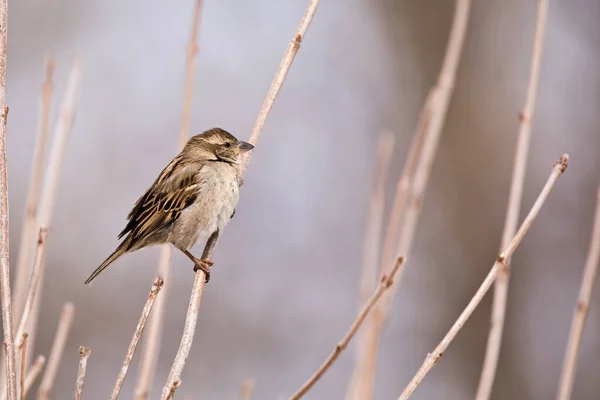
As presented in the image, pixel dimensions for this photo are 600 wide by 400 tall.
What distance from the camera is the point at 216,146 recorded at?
4.12 meters

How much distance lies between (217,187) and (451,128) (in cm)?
562

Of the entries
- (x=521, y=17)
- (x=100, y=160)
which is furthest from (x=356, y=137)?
(x=100, y=160)

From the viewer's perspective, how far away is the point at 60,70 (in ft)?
30.6

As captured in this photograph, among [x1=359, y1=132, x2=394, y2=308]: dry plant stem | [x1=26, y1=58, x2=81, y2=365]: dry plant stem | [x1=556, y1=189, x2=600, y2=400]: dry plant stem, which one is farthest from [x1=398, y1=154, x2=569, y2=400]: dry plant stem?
[x1=26, y1=58, x2=81, y2=365]: dry plant stem

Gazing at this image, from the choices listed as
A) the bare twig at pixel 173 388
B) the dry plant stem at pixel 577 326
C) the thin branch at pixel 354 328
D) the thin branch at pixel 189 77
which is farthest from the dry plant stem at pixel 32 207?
the dry plant stem at pixel 577 326

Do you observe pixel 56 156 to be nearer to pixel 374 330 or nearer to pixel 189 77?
pixel 189 77

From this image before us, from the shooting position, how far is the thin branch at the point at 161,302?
289cm

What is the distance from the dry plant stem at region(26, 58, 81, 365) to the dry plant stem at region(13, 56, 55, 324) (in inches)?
1.7

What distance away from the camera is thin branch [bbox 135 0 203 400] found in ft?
9.48

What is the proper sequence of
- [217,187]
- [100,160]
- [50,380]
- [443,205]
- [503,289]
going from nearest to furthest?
1. [50,380]
2. [503,289]
3. [217,187]
4. [443,205]
5. [100,160]

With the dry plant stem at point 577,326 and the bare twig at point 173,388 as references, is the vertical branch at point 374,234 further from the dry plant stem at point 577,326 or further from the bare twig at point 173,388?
the bare twig at point 173,388

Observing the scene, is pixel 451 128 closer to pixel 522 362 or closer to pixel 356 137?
pixel 356 137

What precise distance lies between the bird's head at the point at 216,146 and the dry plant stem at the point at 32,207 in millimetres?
988

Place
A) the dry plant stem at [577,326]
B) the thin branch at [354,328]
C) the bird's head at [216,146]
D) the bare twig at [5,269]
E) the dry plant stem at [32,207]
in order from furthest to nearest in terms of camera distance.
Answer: the bird's head at [216,146]
the dry plant stem at [32,207]
the dry plant stem at [577,326]
the bare twig at [5,269]
the thin branch at [354,328]
